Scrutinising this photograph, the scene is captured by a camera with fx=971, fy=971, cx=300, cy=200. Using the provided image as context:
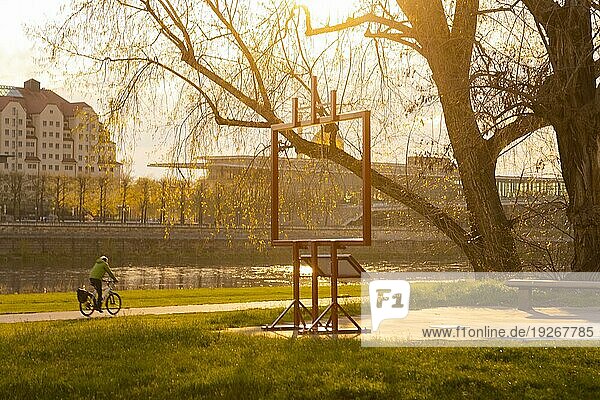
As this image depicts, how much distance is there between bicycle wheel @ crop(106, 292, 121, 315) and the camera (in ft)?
65.0

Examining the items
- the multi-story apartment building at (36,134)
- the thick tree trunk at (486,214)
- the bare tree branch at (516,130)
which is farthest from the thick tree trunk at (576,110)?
the multi-story apartment building at (36,134)

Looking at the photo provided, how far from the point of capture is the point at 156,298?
25.2 metres

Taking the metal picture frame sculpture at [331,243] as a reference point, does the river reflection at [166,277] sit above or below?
below

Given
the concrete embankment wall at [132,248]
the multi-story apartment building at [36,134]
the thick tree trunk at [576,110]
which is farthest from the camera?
the multi-story apartment building at [36,134]

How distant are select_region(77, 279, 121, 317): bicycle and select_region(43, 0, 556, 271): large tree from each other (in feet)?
14.0

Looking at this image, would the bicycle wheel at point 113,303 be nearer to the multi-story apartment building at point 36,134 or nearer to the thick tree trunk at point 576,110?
the thick tree trunk at point 576,110

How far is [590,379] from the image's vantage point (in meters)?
7.99

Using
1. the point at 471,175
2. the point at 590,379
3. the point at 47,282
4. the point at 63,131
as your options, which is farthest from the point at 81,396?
the point at 63,131

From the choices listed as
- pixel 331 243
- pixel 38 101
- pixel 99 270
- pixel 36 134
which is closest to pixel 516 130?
pixel 331 243

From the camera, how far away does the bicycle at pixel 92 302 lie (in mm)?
19047

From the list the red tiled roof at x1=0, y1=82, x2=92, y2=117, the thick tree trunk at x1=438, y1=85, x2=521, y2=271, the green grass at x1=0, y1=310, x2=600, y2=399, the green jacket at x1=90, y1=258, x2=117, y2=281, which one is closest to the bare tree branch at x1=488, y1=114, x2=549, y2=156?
the thick tree trunk at x1=438, y1=85, x2=521, y2=271

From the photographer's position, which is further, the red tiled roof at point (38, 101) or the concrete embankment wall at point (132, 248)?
the red tiled roof at point (38, 101)

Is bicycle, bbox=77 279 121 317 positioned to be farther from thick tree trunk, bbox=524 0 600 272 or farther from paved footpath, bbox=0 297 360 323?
thick tree trunk, bbox=524 0 600 272

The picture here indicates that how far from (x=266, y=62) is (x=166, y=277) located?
105ft
